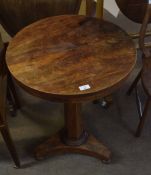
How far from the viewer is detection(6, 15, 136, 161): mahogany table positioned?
112 cm

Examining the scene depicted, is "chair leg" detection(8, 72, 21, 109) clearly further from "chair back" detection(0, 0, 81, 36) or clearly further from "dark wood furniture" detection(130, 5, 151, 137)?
"dark wood furniture" detection(130, 5, 151, 137)

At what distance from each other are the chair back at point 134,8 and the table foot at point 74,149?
89cm

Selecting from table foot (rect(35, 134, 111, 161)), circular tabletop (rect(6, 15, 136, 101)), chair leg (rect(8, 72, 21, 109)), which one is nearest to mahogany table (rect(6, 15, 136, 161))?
circular tabletop (rect(6, 15, 136, 101))

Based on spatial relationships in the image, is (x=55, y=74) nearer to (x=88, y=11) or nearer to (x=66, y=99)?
(x=66, y=99)

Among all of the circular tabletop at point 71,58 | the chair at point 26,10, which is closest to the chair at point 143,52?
the circular tabletop at point 71,58

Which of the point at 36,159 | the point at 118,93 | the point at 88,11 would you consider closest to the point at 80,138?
the point at 36,159

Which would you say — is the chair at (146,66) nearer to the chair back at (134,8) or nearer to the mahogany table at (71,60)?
the mahogany table at (71,60)

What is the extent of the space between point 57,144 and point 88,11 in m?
0.88

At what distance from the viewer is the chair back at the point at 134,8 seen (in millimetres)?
1774

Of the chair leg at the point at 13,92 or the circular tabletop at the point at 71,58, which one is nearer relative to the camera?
the circular tabletop at the point at 71,58

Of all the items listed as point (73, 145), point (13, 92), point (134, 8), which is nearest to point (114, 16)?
point (134, 8)

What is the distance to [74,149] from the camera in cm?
164

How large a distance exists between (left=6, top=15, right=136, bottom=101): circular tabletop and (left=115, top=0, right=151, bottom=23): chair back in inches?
18.2

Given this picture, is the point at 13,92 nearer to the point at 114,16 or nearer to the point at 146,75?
the point at 146,75
